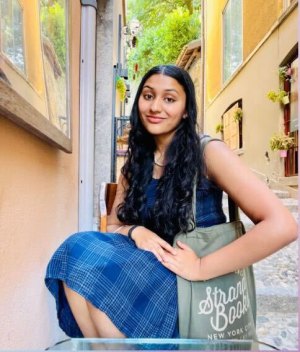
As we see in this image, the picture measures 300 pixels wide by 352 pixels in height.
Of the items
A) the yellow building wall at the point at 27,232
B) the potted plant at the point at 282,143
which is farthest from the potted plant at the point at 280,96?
the yellow building wall at the point at 27,232

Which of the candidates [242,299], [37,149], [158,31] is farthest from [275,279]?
[158,31]

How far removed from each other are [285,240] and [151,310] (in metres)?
0.34

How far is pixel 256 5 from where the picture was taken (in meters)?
6.13

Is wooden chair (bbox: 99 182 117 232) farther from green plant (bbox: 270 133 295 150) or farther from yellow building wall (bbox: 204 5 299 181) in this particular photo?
yellow building wall (bbox: 204 5 299 181)

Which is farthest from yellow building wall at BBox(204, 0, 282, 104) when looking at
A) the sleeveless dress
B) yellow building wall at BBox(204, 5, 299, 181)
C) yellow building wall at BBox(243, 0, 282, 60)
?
the sleeveless dress

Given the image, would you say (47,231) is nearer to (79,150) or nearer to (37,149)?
(37,149)

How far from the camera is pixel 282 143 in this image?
4.75m

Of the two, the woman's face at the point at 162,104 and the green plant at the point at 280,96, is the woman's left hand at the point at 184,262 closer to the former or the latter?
the woman's face at the point at 162,104

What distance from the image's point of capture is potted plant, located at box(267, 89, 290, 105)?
484 cm

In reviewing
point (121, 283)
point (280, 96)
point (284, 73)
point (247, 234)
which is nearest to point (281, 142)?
point (280, 96)

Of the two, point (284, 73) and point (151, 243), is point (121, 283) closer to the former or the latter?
point (151, 243)

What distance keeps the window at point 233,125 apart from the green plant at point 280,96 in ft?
5.30

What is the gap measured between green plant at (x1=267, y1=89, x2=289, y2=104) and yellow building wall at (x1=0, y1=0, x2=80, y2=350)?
4103 millimetres

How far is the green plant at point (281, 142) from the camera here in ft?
15.4
